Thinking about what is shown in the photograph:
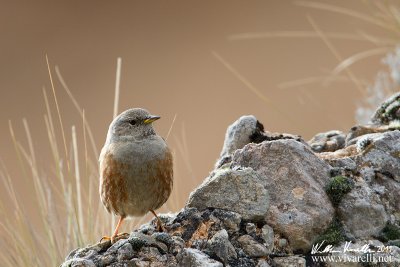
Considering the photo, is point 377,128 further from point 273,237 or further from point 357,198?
point 273,237

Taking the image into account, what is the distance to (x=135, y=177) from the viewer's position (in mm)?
4559

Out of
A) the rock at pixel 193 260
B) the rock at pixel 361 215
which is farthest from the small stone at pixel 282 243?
the rock at pixel 193 260

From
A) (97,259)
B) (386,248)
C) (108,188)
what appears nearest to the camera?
(97,259)

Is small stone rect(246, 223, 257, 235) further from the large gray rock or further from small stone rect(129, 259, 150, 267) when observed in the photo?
small stone rect(129, 259, 150, 267)

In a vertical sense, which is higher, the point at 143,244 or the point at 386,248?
the point at 143,244

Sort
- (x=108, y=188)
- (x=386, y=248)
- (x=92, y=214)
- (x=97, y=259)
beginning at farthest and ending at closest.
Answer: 1. (x=92, y=214)
2. (x=108, y=188)
3. (x=386, y=248)
4. (x=97, y=259)

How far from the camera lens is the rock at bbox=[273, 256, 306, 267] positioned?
166 inches

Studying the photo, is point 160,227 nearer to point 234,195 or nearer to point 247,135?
point 234,195

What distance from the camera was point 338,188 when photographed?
4.50 meters

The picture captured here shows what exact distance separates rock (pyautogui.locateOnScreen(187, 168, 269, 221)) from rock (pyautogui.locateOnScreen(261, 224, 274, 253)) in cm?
8

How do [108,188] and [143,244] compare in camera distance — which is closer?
[143,244]

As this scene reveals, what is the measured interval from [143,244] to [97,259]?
24 centimetres

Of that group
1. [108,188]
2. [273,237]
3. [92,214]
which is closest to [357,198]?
[273,237]

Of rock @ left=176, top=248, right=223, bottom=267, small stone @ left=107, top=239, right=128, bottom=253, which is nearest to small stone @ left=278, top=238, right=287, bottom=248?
rock @ left=176, top=248, right=223, bottom=267
